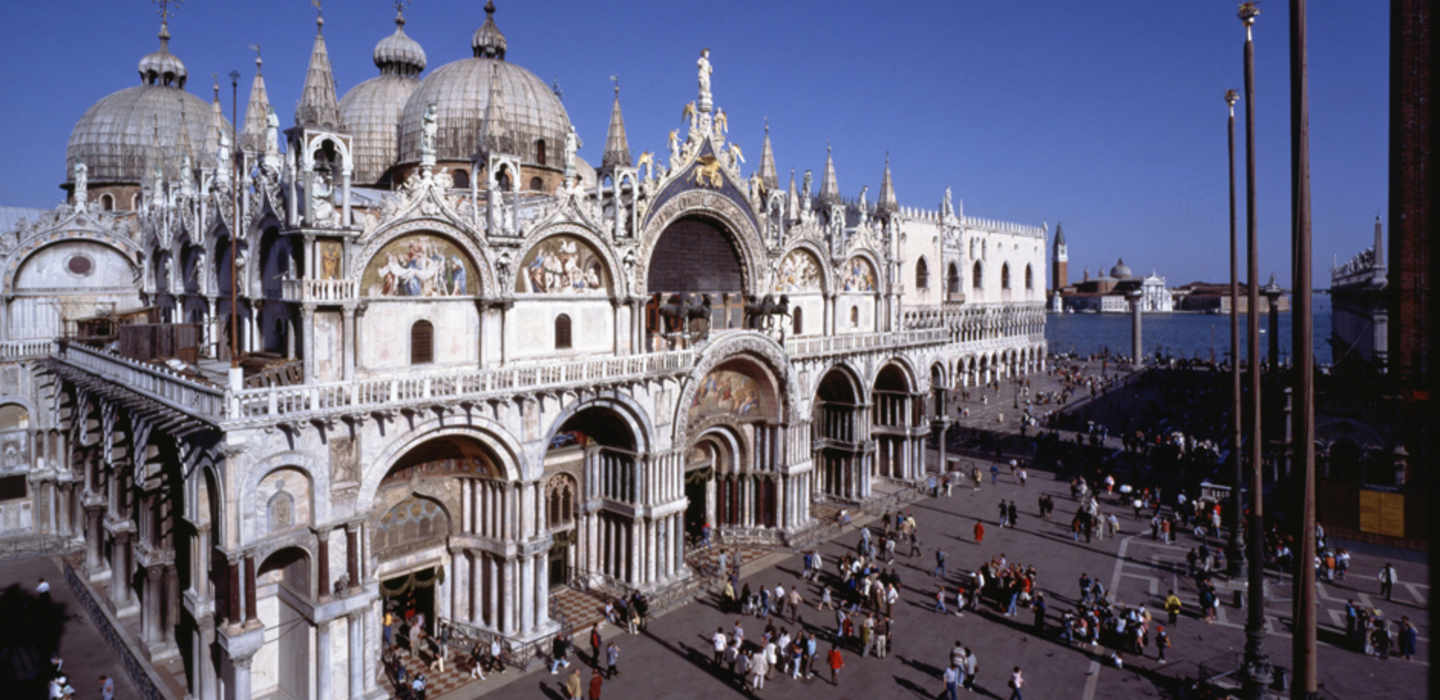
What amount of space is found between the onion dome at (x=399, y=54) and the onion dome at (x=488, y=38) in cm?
560

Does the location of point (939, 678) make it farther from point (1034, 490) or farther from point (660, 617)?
point (1034, 490)

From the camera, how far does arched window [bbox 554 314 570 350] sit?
27.0m

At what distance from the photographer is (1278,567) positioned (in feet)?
99.9

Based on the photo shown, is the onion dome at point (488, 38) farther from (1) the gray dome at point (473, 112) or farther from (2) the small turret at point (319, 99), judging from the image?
(2) the small turret at point (319, 99)

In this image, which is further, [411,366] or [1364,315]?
[1364,315]

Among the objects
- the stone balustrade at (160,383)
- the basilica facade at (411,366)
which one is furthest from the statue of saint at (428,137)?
the stone balustrade at (160,383)

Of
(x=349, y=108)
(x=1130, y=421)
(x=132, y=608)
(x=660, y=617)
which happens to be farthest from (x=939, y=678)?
(x=1130, y=421)

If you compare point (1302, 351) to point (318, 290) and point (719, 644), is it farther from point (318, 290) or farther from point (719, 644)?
point (318, 290)

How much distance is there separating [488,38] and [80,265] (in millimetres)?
19692

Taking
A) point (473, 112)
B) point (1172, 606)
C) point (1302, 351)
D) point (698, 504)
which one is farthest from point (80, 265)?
point (1172, 606)

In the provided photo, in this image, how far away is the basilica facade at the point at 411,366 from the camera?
2047cm

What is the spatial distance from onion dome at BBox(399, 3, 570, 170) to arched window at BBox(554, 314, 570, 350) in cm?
976

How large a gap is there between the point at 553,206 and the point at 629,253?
3791 millimetres

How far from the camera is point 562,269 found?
26828 millimetres
